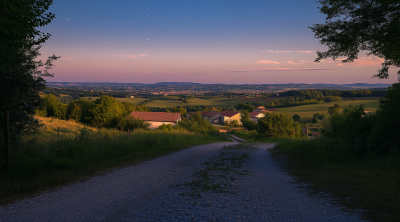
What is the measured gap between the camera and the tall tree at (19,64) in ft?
18.9

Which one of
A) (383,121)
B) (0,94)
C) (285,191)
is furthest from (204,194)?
(383,121)

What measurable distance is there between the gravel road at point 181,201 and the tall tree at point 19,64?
3.57m

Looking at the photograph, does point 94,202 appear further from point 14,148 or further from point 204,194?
point 14,148

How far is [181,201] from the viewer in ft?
17.0

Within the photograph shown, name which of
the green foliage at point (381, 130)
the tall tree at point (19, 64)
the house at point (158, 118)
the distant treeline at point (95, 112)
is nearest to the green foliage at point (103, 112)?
the distant treeline at point (95, 112)

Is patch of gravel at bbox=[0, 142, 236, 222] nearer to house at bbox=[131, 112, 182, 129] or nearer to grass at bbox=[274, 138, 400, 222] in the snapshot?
grass at bbox=[274, 138, 400, 222]

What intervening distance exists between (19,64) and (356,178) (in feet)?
37.1

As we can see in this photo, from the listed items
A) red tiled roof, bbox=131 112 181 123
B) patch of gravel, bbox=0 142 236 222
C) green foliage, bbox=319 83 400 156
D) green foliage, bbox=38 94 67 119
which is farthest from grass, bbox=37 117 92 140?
→ red tiled roof, bbox=131 112 181 123

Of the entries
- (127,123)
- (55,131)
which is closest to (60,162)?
(55,131)

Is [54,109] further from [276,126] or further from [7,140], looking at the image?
[7,140]

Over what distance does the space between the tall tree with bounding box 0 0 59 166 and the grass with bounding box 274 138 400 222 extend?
9.55 m

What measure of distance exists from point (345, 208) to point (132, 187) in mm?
5574

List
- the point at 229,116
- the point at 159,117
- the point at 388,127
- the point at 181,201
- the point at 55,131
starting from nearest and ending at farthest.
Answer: the point at 181,201 < the point at 388,127 < the point at 55,131 < the point at 159,117 < the point at 229,116

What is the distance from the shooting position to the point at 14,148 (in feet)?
26.0
